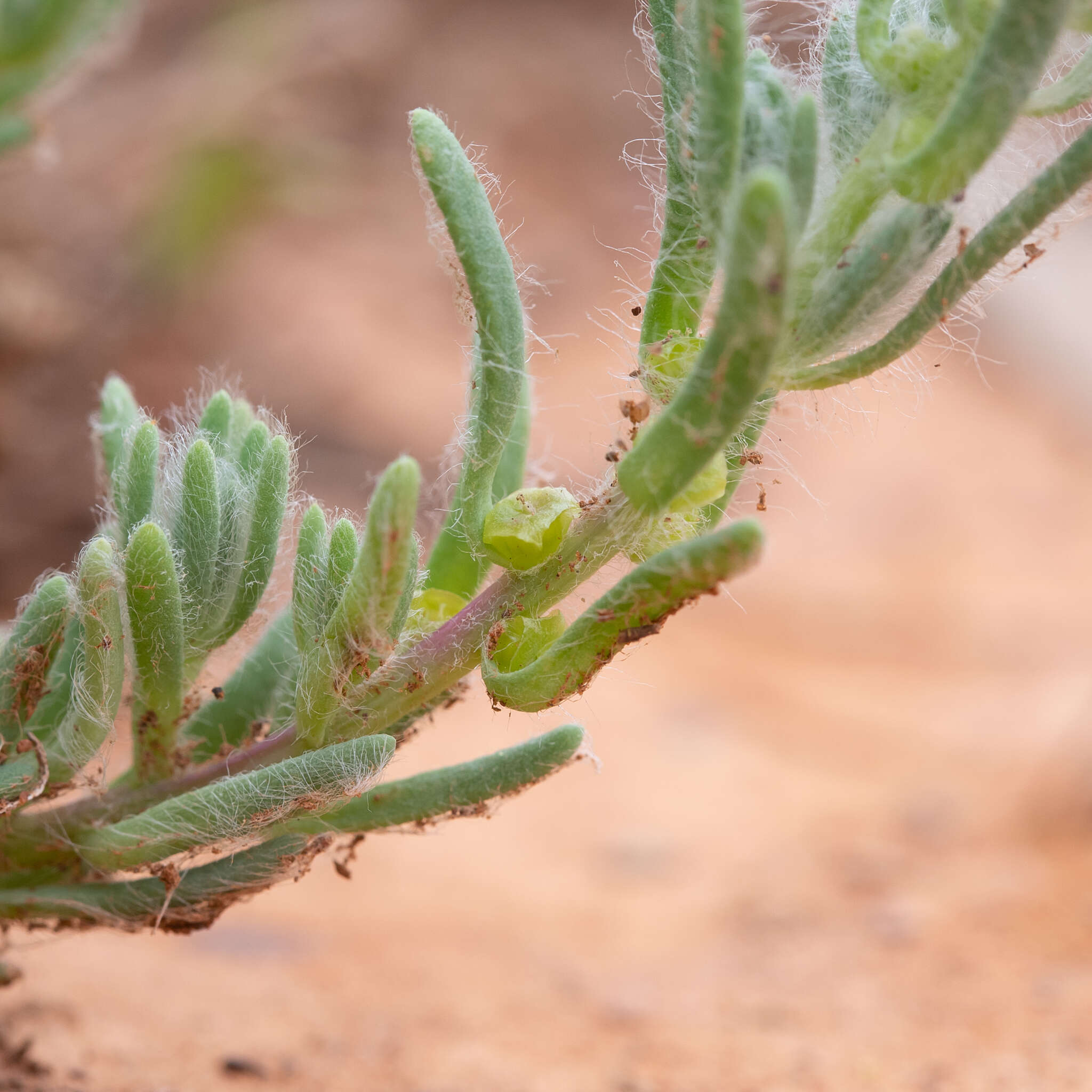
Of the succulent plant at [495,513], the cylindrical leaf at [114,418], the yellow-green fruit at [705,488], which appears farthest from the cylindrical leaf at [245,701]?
the yellow-green fruit at [705,488]

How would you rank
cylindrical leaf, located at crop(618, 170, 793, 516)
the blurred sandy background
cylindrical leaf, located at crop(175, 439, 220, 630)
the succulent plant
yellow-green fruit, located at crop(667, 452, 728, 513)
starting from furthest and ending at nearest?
the blurred sandy background → cylindrical leaf, located at crop(175, 439, 220, 630) → yellow-green fruit, located at crop(667, 452, 728, 513) → the succulent plant → cylindrical leaf, located at crop(618, 170, 793, 516)

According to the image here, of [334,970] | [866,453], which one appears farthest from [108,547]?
[866,453]

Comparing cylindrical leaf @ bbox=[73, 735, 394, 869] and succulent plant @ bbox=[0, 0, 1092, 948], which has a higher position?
succulent plant @ bbox=[0, 0, 1092, 948]

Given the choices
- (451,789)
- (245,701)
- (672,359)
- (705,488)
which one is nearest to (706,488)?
(705,488)

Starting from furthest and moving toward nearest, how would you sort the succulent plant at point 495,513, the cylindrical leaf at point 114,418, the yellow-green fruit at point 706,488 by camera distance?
the cylindrical leaf at point 114,418 → the yellow-green fruit at point 706,488 → the succulent plant at point 495,513

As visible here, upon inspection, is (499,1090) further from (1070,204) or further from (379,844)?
(379,844)

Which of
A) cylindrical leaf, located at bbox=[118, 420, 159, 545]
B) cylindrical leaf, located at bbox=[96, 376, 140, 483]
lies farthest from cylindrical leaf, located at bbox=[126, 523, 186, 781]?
cylindrical leaf, located at bbox=[96, 376, 140, 483]

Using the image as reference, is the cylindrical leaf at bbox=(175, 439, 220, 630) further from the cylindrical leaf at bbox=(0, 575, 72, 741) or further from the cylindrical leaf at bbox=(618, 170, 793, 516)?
the cylindrical leaf at bbox=(618, 170, 793, 516)

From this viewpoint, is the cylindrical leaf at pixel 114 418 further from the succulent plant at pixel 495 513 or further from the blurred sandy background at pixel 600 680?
the blurred sandy background at pixel 600 680
